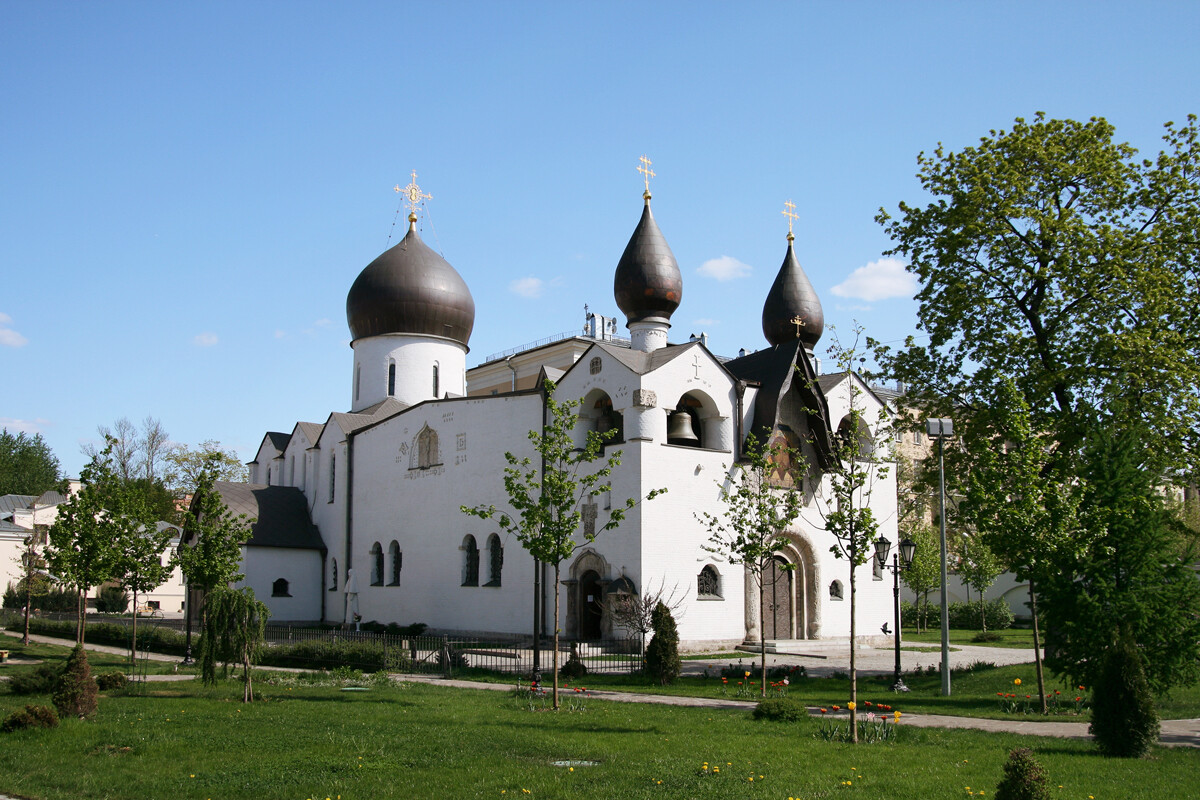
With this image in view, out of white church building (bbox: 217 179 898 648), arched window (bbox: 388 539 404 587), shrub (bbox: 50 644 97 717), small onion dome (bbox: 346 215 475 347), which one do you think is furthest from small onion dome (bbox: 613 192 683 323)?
shrub (bbox: 50 644 97 717)

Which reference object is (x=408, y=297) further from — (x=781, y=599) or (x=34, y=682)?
(x=34, y=682)

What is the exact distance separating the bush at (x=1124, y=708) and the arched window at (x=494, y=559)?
19.9 m

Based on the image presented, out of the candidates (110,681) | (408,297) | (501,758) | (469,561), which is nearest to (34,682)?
(110,681)

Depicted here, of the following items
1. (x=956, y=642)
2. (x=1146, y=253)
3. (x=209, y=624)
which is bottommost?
(x=956, y=642)

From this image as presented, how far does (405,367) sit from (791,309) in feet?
50.9

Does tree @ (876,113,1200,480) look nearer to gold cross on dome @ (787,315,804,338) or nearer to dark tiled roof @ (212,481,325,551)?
gold cross on dome @ (787,315,804,338)

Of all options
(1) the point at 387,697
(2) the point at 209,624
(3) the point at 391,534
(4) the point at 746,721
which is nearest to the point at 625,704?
(4) the point at 746,721

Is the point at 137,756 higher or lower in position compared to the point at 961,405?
lower

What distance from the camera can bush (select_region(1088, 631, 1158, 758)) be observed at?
36.1 feet

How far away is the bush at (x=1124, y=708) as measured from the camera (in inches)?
433

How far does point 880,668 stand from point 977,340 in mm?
8034

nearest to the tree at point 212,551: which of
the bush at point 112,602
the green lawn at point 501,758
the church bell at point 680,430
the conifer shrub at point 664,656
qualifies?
the green lawn at point 501,758

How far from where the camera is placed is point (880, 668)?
2277 cm

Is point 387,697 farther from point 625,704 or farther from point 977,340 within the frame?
point 977,340
